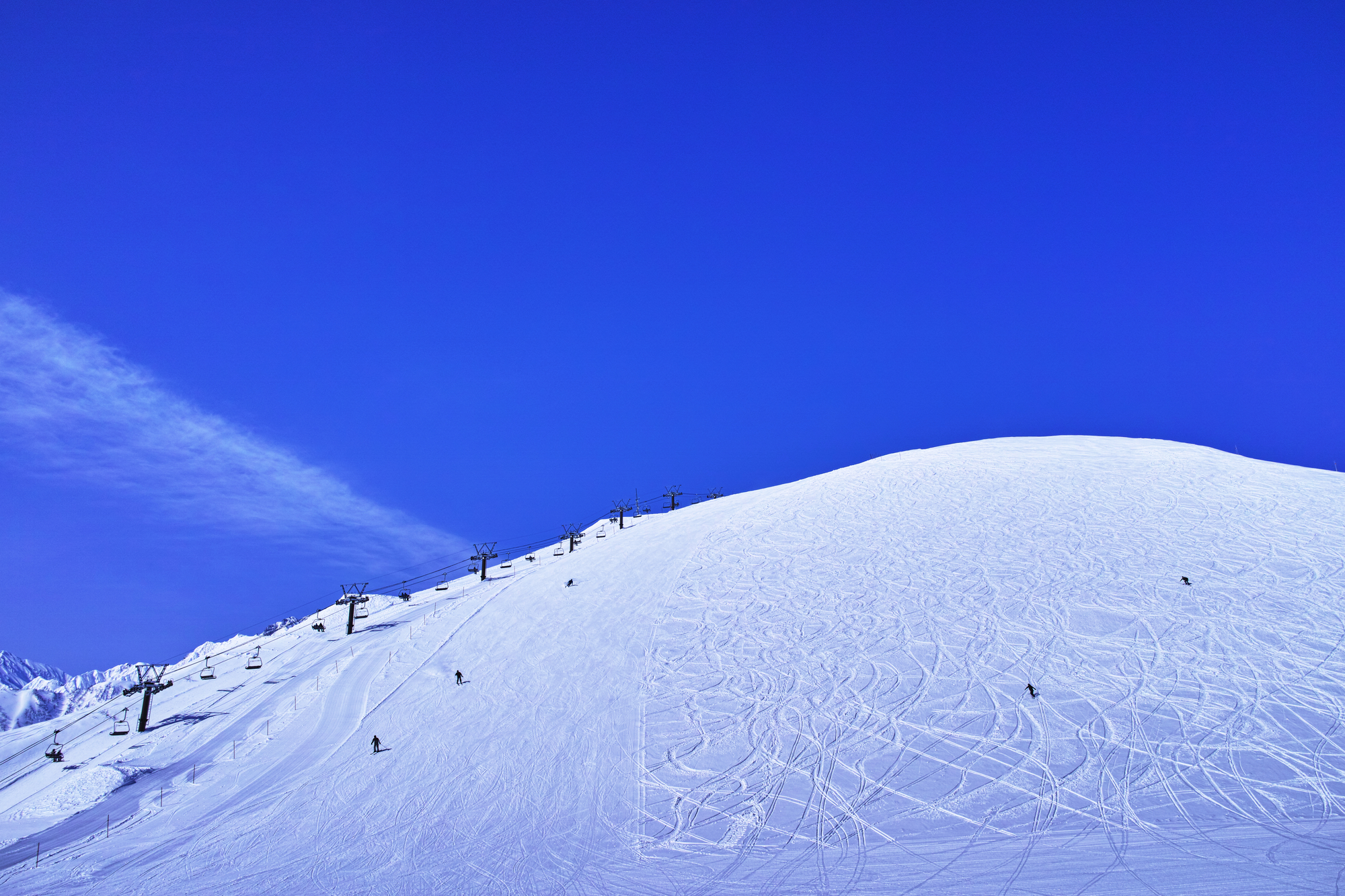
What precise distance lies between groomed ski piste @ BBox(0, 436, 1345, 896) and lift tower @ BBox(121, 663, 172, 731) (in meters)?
0.89

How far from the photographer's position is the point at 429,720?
30.5 m

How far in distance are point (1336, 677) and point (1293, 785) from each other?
317 inches

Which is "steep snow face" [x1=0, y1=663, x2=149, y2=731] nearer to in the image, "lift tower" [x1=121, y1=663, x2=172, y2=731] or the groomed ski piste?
"lift tower" [x1=121, y1=663, x2=172, y2=731]

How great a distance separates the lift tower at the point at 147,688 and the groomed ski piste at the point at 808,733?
0.89 m

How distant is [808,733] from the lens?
2525 cm

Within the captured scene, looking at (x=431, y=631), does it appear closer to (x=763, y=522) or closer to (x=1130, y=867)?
(x=763, y=522)

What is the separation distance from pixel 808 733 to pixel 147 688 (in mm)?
Answer: 31875

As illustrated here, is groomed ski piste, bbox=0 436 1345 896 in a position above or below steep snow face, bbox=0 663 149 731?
below

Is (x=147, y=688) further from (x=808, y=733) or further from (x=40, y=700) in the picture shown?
(x=40, y=700)

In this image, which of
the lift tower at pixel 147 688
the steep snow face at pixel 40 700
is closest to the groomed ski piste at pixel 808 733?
the lift tower at pixel 147 688

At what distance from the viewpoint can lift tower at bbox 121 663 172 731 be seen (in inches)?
1357

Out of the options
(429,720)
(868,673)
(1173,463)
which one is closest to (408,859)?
(429,720)

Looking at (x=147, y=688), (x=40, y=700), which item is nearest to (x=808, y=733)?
(x=147, y=688)

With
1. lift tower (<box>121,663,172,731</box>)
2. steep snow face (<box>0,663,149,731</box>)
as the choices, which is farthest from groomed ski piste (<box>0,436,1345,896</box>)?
steep snow face (<box>0,663,149,731</box>)
